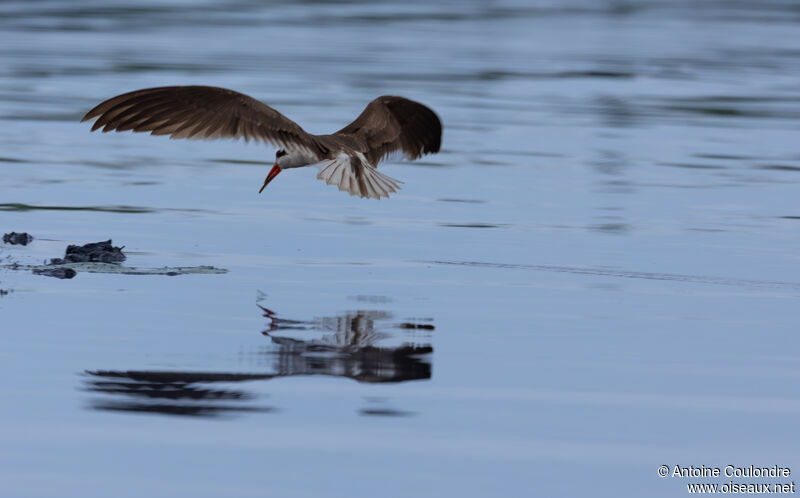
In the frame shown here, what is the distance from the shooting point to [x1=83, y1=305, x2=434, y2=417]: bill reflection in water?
7.30 meters

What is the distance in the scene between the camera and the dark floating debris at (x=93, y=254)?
10.9 m

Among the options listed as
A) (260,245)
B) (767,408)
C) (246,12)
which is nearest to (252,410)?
(767,408)

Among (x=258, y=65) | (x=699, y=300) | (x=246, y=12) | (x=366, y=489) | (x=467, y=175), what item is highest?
(x=246, y=12)

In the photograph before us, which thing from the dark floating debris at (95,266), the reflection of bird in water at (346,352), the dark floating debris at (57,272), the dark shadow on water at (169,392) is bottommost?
the dark shadow on water at (169,392)

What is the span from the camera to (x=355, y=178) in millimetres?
11141

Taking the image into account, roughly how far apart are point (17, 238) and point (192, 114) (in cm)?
165

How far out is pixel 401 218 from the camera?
533 inches

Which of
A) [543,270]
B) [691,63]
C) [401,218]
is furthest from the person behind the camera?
[691,63]

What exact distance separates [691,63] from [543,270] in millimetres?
19792

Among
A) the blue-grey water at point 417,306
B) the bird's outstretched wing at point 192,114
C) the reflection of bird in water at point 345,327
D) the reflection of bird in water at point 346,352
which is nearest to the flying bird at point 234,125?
the bird's outstretched wing at point 192,114

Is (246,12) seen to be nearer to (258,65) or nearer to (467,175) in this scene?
(258,65)

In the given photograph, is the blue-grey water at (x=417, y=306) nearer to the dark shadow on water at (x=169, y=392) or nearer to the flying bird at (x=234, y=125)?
the dark shadow on water at (x=169, y=392)

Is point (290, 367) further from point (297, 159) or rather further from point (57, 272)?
point (297, 159)

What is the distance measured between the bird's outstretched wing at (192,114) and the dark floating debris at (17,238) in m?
1.21
